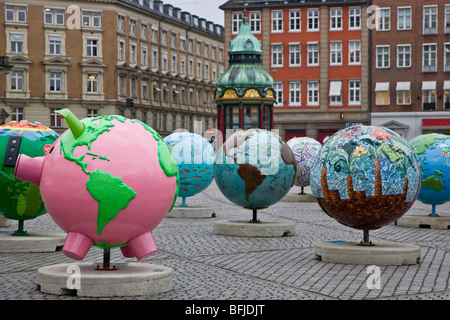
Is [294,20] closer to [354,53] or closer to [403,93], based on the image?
[354,53]

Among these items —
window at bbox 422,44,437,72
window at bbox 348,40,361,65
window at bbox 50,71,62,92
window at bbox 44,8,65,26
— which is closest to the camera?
window at bbox 422,44,437,72

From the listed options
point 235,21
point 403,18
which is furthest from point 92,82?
point 403,18

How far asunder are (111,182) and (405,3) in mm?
54168

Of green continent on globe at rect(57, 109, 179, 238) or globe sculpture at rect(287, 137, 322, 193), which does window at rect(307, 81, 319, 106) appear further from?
green continent on globe at rect(57, 109, 179, 238)

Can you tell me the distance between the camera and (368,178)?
452 inches

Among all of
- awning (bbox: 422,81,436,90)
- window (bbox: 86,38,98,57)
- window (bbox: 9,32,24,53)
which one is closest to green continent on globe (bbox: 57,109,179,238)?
awning (bbox: 422,81,436,90)

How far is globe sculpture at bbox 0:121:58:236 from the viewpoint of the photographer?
12531mm

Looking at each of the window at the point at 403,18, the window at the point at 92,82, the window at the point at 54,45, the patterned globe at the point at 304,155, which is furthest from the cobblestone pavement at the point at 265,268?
the window at the point at 54,45

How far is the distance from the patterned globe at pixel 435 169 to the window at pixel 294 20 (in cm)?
4719

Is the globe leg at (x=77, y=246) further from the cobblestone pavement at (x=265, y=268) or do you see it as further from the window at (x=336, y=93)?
the window at (x=336, y=93)

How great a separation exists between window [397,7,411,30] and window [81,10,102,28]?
27.0m

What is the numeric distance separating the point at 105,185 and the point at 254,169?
23.0 feet

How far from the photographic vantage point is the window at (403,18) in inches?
2346

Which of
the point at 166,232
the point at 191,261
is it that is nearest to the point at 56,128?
the point at 166,232
